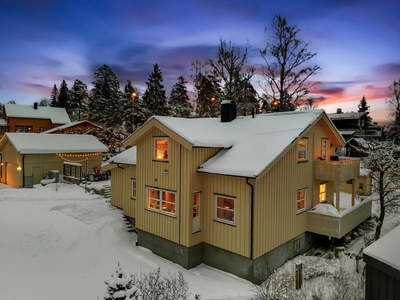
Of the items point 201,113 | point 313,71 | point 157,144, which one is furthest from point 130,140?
point 201,113

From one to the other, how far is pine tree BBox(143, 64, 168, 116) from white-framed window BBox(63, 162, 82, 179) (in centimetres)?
1981

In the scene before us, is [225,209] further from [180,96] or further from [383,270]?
[180,96]

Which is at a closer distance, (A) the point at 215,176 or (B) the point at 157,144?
(A) the point at 215,176

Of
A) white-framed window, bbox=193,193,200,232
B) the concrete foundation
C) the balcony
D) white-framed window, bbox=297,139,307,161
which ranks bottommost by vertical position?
the concrete foundation

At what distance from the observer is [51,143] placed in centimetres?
2478

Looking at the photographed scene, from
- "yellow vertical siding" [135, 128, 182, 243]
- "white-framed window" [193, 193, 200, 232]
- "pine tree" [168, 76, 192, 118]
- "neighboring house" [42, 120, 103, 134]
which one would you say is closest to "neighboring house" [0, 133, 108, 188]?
"neighboring house" [42, 120, 103, 134]

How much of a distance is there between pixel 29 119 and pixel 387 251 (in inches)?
2090

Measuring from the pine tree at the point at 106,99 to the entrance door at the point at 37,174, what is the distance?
30772 millimetres

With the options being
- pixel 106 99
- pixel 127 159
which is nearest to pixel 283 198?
pixel 127 159

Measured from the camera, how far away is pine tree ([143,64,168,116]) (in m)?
42.2

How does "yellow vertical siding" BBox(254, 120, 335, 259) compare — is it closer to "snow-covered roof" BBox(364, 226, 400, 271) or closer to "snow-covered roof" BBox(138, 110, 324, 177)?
"snow-covered roof" BBox(138, 110, 324, 177)

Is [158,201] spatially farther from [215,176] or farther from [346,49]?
[346,49]

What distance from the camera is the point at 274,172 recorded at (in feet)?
36.1

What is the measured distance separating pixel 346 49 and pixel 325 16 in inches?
211
